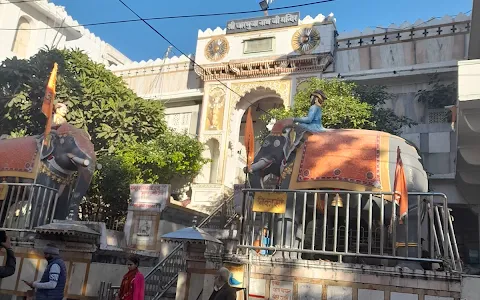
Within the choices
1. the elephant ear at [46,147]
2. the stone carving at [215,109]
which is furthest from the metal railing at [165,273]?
the stone carving at [215,109]

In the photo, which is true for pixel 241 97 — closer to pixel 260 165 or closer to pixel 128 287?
pixel 260 165

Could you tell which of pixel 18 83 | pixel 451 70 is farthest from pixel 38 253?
pixel 451 70

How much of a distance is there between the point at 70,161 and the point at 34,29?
62.6 ft

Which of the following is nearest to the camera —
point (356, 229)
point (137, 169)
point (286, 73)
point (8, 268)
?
point (8, 268)

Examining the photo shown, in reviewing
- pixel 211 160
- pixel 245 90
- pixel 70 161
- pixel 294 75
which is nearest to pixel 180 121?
pixel 211 160

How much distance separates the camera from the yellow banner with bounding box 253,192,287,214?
21.2 ft

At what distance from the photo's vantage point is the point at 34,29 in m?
25.5

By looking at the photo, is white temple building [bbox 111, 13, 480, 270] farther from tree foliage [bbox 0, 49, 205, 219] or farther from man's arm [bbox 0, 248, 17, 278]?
man's arm [bbox 0, 248, 17, 278]

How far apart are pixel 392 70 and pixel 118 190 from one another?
11334 mm

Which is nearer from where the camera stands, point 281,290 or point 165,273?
point 281,290

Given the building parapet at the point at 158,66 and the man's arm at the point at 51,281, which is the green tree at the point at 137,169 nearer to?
the building parapet at the point at 158,66

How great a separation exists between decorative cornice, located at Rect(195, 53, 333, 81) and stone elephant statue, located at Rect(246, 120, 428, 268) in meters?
10.8

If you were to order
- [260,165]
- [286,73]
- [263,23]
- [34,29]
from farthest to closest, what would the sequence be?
[34,29] → [263,23] → [286,73] → [260,165]

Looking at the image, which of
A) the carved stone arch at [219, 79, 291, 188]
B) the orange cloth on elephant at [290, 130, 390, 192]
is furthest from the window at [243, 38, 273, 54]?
the orange cloth on elephant at [290, 130, 390, 192]
